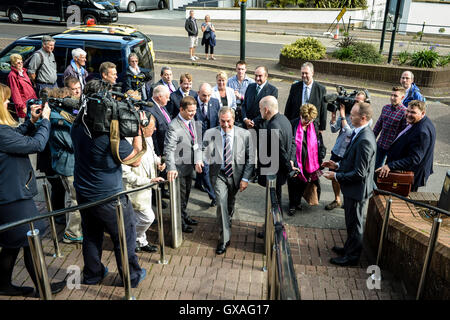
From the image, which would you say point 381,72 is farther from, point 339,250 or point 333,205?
point 339,250

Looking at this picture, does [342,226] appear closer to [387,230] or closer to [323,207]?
[323,207]

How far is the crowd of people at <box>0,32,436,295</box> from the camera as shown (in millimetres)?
3719

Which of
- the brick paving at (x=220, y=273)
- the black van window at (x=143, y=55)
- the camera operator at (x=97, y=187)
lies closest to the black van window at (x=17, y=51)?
the black van window at (x=143, y=55)

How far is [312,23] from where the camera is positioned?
27234mm

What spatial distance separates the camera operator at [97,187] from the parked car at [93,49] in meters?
5.46

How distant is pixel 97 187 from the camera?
3.76 meters

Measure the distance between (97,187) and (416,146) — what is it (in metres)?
3.97

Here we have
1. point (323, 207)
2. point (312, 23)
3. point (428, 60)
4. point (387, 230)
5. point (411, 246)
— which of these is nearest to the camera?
point (411, 246)

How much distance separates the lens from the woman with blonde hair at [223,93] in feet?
22.6

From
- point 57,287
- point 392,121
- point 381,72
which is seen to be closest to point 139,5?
point 381,72

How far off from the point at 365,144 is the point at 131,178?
8.63 feet

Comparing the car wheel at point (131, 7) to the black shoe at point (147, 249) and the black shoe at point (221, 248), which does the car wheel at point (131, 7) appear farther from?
the black shoe at point (221, 248)

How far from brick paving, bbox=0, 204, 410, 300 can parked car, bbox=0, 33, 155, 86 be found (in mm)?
4896
